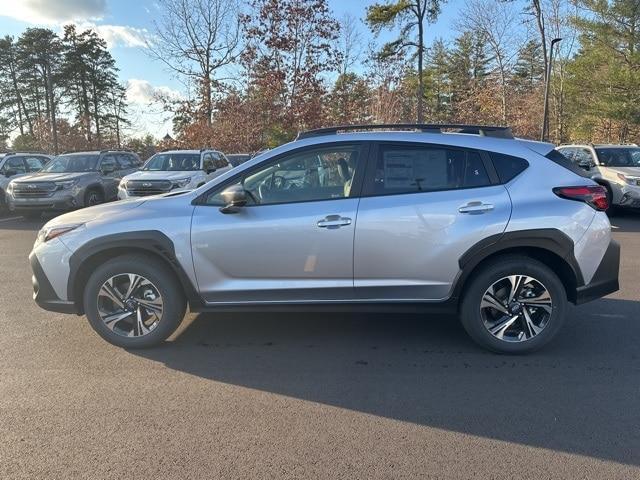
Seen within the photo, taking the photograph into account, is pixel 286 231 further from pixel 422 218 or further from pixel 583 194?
pixel 583 194

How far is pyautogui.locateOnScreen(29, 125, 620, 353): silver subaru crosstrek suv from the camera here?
401 cm

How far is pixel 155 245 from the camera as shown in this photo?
163 inches

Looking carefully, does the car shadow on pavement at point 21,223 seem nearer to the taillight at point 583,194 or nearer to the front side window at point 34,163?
the front side window at point 34,163

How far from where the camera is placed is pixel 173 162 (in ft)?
42.6

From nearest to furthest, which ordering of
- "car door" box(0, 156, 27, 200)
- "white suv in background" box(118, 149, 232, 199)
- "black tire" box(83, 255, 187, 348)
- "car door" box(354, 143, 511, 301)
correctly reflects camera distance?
"car door" box(354, 143, 511, 301)
"black tire" box(83, 255, 187, 348)
"white suv in background" box(118, 149, 232, 199)
"car door" box(0, 156, 27, 200)

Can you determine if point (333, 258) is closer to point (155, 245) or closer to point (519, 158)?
point (155, 245)

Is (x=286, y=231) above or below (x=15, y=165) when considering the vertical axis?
below

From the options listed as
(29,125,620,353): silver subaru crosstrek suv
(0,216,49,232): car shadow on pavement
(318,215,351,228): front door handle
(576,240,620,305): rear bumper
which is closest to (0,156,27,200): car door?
(0,216,49,232): car shadow on pavement

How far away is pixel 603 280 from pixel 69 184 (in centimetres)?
1249

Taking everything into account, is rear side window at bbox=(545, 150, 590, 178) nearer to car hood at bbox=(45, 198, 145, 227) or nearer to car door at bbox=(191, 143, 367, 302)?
car door at bbox=(191, 143, 367, 302)

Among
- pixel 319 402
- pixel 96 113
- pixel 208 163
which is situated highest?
pixel 96 113

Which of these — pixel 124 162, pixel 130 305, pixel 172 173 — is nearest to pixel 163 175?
pixel 172 173

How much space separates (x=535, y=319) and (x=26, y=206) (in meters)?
12.7

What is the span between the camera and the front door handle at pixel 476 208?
157 inches
